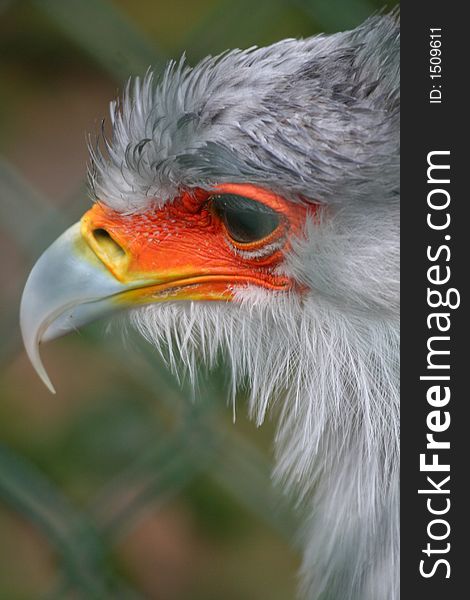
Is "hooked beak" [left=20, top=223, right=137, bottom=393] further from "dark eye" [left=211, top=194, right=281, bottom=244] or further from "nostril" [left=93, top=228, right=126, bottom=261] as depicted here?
"dark eye" [left=211, top=194, right=281, bottom=244]

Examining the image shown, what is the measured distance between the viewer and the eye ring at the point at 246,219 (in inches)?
44.6

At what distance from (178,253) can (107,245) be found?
9 cm

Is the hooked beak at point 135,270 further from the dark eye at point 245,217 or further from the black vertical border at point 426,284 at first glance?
the black vertical border at point 426,284

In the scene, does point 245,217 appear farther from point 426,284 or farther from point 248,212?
point 426,284

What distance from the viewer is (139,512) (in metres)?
1.96

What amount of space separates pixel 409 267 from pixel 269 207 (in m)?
0.16

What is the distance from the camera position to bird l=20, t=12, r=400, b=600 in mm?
1094

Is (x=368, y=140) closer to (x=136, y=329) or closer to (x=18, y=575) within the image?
(x=136, y=329)

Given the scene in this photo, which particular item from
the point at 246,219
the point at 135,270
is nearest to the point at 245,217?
the point at 246,219

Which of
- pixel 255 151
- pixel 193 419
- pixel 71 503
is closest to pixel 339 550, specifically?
pixel 255 151

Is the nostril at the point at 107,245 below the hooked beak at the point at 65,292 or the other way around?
the other way around

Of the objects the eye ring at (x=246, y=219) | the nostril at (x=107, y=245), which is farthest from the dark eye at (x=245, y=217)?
Result: the nostril at (x=107, y=245)

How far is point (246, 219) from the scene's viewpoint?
3.81 feet

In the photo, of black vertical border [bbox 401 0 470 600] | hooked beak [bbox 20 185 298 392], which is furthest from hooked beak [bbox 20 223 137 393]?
black vertical border [bbox 401 0 470 600]
